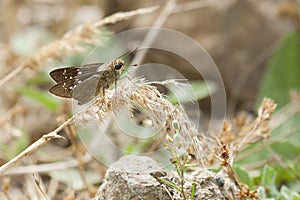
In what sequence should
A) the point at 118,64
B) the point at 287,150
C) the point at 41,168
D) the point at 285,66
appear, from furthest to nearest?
1. the point at 285,66
2. the point at 287,150
3. the point at 41,168
4. the point at 118,64

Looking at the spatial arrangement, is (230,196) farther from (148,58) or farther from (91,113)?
(148,58)

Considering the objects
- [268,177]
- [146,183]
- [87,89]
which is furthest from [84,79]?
[268,177]

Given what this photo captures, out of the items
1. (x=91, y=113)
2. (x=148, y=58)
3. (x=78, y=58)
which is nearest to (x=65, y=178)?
(x=91, y=113)

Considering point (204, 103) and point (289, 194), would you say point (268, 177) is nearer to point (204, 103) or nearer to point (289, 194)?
point (289, 194)

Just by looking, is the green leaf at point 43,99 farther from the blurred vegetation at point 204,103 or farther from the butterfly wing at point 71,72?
the butterfly wing at point 71,72

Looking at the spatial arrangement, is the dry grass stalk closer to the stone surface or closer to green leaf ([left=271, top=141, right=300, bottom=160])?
the stone surface

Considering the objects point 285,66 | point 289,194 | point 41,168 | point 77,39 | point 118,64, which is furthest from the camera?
point 285,66

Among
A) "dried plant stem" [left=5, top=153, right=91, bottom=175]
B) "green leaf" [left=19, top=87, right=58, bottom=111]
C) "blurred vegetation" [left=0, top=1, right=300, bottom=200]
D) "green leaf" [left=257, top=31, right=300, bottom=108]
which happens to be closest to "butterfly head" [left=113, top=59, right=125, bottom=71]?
"blurred vegetation" [left=0, top=1, right=300, bottom=200]
